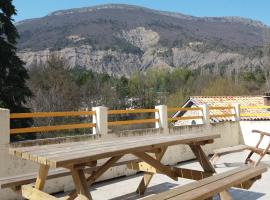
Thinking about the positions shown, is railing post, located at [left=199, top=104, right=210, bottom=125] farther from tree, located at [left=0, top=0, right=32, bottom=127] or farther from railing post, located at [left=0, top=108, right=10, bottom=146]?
tree, located at [left=0, top=0, right=32, bottom=127]

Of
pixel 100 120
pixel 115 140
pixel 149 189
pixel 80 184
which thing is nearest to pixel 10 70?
pixel 100 120

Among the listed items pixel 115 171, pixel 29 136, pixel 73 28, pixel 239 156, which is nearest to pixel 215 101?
pixel 29 136

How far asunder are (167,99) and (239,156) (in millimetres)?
44096

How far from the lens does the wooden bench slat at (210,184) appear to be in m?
4.05

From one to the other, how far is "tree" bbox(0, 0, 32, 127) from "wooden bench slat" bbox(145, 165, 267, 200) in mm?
14750

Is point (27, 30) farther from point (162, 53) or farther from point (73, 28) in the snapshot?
point (162, 53)

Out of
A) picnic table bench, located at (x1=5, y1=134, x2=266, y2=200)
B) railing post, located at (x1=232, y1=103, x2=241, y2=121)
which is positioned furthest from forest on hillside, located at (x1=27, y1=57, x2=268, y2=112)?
picnic table bench, located at (x1=5, y1=134, x2=266, y2=200)

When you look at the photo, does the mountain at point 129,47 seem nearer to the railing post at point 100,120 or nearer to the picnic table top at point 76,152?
the railing post at point 100,120

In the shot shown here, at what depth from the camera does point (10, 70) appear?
20719mm

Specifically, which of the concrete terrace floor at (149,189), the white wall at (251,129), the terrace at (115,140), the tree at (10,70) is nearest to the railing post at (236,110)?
the white wall at (251,129)

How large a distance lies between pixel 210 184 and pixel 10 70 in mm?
17810

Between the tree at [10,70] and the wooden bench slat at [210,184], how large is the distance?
14.8 m

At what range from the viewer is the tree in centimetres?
1980

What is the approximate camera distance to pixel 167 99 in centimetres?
5572
